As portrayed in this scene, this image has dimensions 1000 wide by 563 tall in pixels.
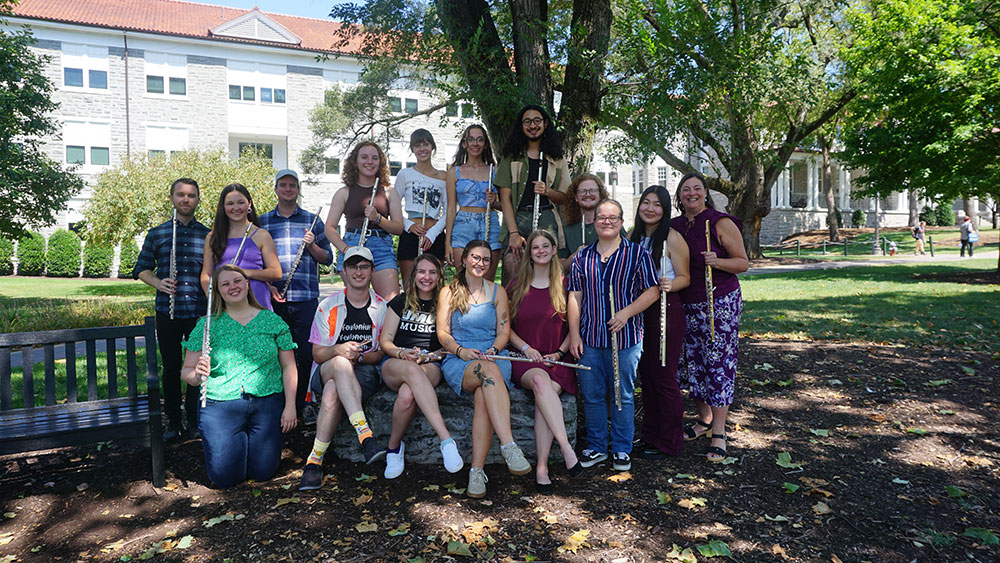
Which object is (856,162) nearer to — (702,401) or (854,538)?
(702,401)

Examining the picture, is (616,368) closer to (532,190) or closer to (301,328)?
(532,190)

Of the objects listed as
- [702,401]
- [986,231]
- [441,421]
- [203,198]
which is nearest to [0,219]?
[203,198]

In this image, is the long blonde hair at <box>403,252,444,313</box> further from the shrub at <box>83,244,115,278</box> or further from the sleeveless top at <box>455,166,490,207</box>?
the shrub at <box>83,244,115,278</box>

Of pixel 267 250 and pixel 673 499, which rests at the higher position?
pixel 267 250

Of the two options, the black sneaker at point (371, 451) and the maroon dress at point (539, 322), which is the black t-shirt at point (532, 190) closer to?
the maroon dress at point (539, 322)

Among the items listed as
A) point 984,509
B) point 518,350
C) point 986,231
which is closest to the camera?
point 984,509

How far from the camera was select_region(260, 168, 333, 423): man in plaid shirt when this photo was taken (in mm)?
5230

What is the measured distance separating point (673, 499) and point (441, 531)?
1399 millimetres

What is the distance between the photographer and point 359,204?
541 cm

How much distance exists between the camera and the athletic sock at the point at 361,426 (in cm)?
432

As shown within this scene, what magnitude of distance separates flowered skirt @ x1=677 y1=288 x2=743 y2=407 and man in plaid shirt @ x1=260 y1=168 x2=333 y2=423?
285 cm

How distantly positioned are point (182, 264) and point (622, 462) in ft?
11.7

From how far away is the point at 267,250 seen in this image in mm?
4961

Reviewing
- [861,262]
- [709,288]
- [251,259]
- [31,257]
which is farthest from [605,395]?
[31,257]
